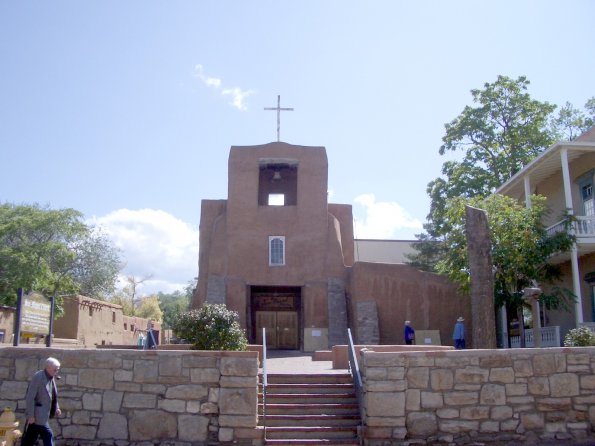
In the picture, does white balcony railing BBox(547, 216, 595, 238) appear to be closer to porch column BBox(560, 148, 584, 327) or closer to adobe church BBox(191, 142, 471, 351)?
porch column BBox(560, 148, 584, 327)

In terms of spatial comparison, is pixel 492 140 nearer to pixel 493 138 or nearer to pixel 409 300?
pixel 493 138

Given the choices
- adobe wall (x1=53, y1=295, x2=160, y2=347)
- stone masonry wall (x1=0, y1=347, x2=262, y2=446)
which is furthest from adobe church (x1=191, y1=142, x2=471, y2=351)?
stone masonry wall (x1=0, y1=347, x2=262, y2=446)

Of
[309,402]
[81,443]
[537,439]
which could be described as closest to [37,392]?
[81,443]

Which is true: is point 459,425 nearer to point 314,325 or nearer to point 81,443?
point 81,443

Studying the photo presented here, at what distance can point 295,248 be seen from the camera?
83.0 ft

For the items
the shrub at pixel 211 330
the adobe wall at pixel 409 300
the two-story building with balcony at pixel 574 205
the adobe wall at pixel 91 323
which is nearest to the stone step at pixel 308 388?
the shrub at pixel 211 330

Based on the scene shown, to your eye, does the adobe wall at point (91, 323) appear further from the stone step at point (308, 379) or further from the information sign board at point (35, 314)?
the stone step at point (308, 379)

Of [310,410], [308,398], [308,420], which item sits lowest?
[308,420]

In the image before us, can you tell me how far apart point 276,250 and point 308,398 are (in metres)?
15.4

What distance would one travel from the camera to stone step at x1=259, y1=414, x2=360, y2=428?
936 centimetres

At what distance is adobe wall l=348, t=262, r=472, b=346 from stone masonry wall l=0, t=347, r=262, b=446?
1470 cm

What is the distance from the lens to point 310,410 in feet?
32.1

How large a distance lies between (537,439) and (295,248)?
1699 centimetres

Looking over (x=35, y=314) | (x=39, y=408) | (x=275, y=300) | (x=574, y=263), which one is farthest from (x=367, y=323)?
(x=39, y=408)
